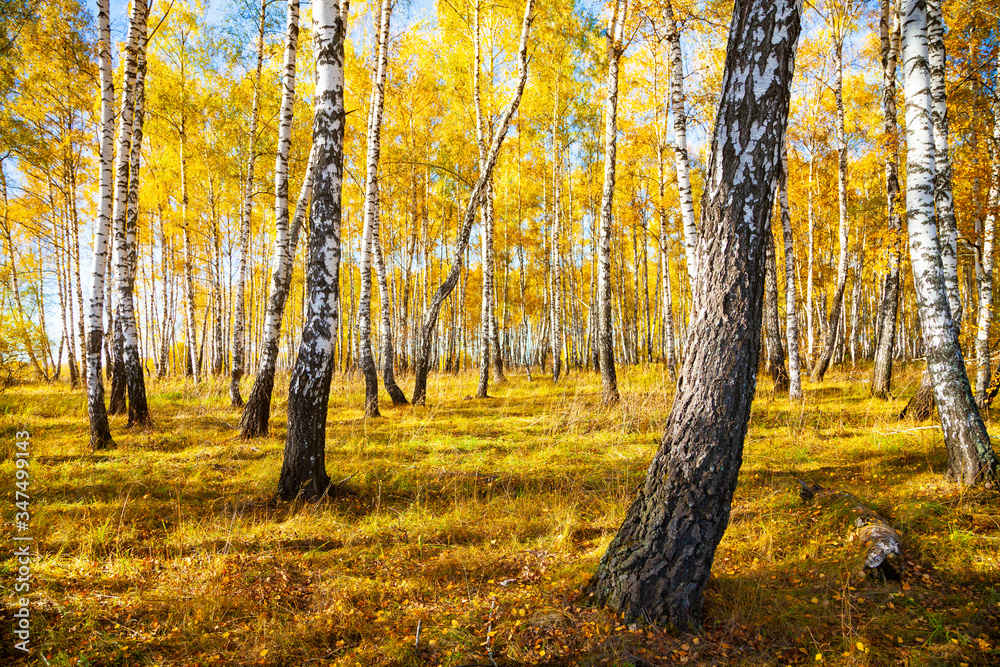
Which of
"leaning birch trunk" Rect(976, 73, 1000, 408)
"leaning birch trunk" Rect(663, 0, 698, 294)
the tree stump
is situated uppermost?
"leaning birch trunk" Rect(663, 0, 698, 294)

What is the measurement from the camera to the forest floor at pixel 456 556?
2.38 meters

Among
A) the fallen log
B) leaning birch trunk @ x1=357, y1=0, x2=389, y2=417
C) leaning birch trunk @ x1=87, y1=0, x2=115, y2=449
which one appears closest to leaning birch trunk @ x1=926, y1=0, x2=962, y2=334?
the fallen log

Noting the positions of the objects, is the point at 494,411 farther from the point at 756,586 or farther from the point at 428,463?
the point at 756,586

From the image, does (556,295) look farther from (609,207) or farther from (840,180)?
(840,180)

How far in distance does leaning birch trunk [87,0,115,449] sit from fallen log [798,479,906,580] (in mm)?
8018

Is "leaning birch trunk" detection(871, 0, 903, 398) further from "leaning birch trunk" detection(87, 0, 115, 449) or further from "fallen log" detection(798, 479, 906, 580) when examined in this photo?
"leaning birch trunk" detection(87, 0, 115, 449)

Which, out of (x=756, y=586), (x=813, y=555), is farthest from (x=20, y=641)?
(x=813, y=555)

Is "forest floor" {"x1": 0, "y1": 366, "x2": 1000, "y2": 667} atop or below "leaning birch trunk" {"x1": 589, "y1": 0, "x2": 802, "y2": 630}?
below

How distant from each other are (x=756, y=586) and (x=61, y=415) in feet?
33.9

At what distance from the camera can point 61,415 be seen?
747 cm

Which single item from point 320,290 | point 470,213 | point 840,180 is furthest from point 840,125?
point 320,290

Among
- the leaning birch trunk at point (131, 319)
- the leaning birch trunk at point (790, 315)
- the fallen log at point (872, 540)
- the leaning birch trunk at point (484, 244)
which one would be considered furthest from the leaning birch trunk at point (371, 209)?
the leaning birch trunk at point (790, 315)

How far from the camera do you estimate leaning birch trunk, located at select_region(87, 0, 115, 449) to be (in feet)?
18.3

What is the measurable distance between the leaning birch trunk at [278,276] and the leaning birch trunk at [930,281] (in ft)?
24.2
